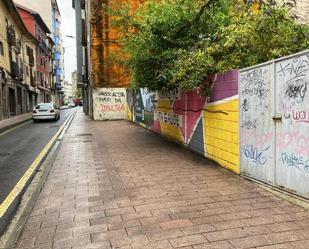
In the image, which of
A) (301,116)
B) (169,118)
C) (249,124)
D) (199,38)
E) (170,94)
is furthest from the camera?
(169,118)

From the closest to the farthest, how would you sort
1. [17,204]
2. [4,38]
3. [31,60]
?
[17,204], [4,38], [31,60]

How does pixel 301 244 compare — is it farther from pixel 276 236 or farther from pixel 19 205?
pixel 19 205

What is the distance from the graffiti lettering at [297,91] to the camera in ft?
16.5

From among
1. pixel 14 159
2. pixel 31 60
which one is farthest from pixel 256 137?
pixel 31 60

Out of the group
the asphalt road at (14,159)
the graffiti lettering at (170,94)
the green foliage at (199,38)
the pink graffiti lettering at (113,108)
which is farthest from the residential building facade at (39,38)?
→ the green foliage at (199,38)

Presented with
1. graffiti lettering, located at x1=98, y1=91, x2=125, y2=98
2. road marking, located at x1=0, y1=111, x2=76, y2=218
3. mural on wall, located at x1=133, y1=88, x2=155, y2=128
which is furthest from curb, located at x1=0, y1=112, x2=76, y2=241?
graffiti lettering, located at x1=98, y1=91, x2=125, y2=98

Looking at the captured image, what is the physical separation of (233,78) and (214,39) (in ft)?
7.47

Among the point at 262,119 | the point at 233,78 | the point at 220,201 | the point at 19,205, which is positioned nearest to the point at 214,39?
the point at 233,78

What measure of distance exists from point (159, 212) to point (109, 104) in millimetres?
20814

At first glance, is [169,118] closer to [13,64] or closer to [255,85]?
[255,85]

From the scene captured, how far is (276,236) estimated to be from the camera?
3949 mm

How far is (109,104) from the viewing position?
83.0ft

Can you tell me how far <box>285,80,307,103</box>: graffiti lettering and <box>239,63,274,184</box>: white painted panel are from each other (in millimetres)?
466

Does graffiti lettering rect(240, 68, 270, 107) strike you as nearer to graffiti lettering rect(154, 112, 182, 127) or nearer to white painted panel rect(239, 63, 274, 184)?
white painted panel rect(239, 63, 274, 184)
